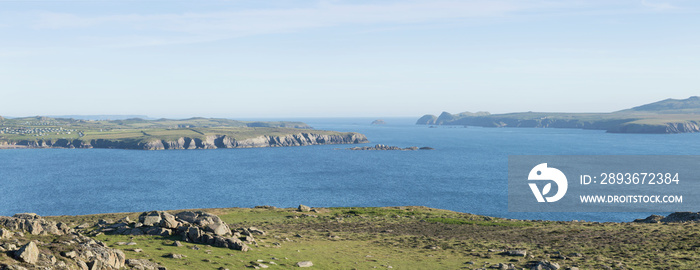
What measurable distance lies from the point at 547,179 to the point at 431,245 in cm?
14290

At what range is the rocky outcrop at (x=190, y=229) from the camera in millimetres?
35781

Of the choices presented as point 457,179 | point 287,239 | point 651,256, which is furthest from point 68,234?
point 457,179

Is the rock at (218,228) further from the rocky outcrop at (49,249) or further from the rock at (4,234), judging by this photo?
the rock at (4,234)

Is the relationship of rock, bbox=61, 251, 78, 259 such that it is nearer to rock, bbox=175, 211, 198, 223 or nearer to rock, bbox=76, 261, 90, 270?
rock, bbox=76, 261, 90, 270

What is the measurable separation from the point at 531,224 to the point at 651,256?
66.6 ft

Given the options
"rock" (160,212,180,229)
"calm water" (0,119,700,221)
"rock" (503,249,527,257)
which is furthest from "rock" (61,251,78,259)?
"calm water" (0,119,700,221)

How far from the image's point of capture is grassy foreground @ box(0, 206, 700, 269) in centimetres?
3394

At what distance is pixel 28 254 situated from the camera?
886 inches

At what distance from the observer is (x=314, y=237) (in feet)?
152

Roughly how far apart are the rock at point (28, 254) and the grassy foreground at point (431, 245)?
0.66 metres

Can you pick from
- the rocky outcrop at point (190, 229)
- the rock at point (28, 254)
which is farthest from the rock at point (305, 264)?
the rock at point (28, 254)

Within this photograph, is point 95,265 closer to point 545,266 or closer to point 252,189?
point 545,266

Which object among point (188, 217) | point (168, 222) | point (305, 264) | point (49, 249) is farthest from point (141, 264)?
point (188, 217)

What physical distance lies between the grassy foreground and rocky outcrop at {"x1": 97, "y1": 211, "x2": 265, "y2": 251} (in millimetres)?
936
